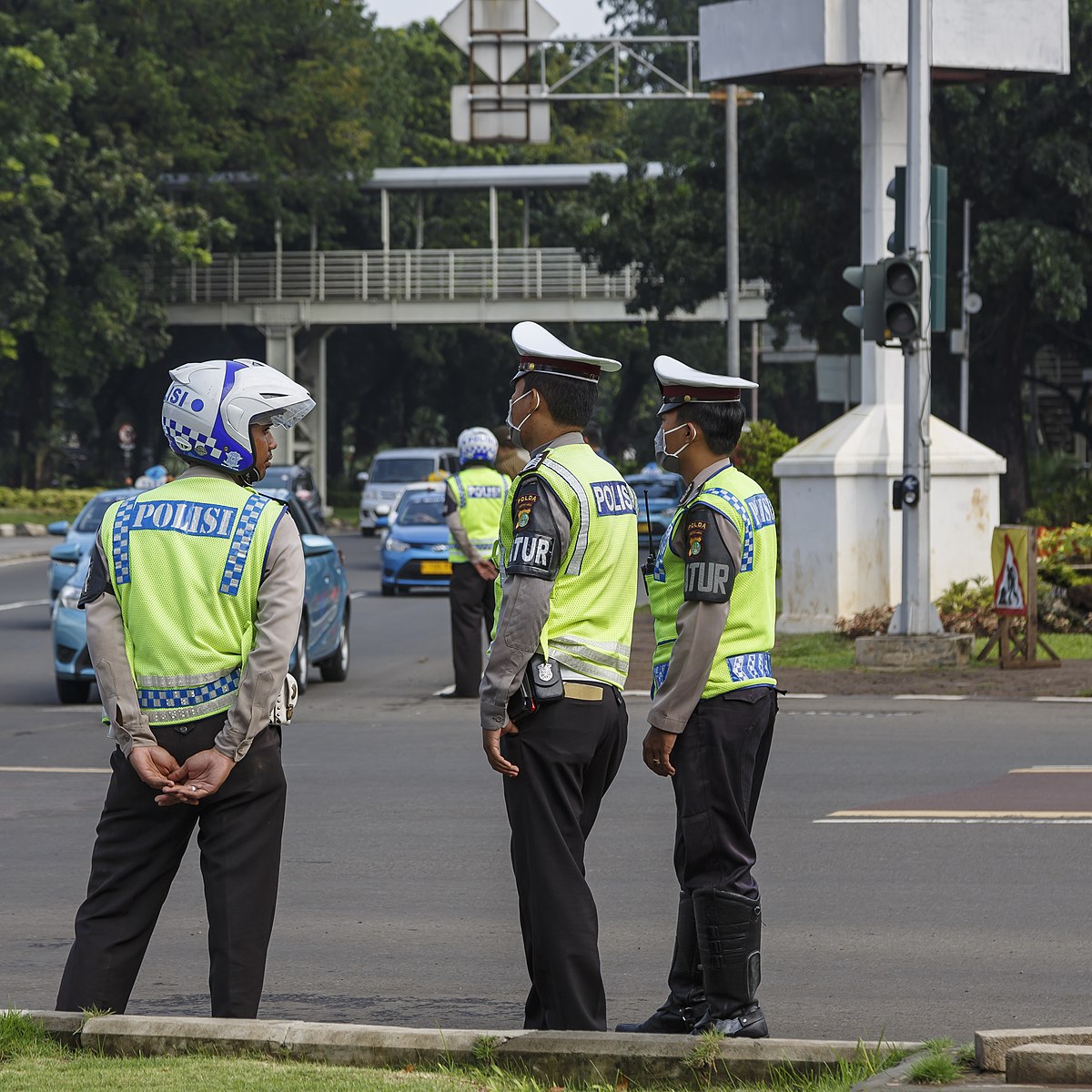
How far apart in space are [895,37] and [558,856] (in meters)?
15.8

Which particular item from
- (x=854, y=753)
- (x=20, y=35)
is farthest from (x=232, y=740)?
(x=20, y=35)

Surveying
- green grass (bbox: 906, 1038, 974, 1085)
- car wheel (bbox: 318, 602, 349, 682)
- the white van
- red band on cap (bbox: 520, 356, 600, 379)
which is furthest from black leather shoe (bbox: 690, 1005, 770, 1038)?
the white van

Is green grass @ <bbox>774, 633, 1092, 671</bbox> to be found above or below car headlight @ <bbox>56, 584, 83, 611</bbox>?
below

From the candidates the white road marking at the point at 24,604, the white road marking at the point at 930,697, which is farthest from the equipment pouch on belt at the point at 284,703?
the white road marking at the point at 24,604

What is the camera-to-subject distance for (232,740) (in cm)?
524

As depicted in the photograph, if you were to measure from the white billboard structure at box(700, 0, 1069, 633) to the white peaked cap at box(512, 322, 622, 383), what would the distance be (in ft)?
45.9

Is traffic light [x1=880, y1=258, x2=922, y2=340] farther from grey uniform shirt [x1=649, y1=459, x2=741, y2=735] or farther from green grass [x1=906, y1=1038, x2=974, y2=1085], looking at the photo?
green grass [x1=906, y1=1038, x2=974, y2=1085]

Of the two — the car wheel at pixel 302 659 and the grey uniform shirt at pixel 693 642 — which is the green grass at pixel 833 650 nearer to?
the car wheel at pixel 302 659

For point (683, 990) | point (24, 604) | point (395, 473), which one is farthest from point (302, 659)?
point (395, 473)

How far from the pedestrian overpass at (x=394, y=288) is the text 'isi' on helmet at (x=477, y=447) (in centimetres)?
4153

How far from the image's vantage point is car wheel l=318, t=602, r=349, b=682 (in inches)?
664

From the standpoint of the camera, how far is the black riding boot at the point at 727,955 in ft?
18.4

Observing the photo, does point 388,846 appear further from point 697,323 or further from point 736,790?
point 697,323

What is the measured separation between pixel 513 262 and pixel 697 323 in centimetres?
774
